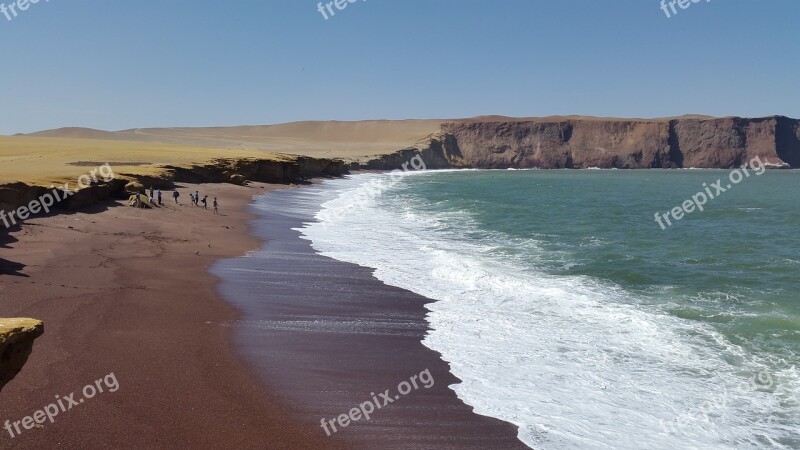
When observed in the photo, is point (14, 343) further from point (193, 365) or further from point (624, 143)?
point (624, 143)

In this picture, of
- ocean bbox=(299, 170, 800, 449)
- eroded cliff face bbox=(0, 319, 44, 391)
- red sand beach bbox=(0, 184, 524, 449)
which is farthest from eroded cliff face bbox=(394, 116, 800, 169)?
eroded cliff face bbox=(0, 319, 44, 391)

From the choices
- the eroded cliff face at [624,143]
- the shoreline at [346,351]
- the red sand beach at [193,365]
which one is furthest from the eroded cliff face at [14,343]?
the eroded cliff face at [624,143]

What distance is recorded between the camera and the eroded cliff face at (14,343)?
4820 mm

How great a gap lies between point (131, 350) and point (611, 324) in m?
9.05

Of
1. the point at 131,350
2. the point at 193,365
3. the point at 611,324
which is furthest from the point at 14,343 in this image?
the point at 611,324

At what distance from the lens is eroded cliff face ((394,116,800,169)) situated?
564 ft

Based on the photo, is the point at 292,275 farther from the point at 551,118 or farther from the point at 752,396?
the point at 551,118

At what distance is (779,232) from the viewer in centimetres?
2830

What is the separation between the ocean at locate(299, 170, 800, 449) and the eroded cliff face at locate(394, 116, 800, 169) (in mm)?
139951

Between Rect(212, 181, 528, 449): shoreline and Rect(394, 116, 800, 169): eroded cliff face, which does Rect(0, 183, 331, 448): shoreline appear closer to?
Rect(212, 181, 528, 449): shoreline

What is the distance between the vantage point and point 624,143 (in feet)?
591

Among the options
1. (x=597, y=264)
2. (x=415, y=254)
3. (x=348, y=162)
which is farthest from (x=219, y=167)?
(x=348, y=162)

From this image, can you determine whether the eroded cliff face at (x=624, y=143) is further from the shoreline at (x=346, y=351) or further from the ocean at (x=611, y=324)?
the shoreline at (x=346, y=351)

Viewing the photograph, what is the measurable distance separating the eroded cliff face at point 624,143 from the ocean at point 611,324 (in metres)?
140
